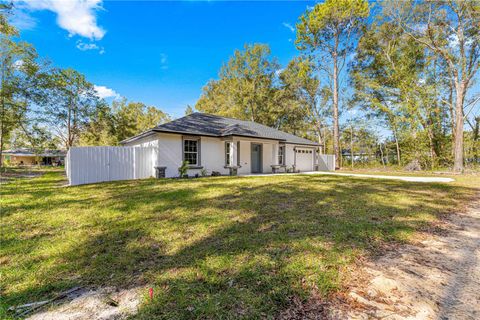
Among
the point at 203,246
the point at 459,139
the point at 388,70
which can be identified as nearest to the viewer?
the point at 203,246

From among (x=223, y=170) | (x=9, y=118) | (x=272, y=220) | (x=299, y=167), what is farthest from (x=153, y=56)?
(x=272, y=220)

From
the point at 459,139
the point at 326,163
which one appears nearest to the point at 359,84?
the point at 326,163

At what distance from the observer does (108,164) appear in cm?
942

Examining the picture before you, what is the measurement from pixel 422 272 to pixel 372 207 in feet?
9.16

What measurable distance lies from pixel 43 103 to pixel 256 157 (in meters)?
17.4

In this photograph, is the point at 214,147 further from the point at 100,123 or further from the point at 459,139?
the point at 100,123

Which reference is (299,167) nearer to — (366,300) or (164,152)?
(164,152)

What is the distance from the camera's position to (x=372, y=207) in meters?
4.77

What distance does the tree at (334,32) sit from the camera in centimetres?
1738

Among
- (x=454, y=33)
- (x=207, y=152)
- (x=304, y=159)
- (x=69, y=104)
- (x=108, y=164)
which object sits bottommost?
(x=108, y=164)

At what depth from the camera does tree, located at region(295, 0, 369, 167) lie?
17.4 metres

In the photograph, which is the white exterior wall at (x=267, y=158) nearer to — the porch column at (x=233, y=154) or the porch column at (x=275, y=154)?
the porch column at (x=275, y=154)

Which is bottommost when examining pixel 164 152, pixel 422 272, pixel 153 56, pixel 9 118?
pixel 422 272

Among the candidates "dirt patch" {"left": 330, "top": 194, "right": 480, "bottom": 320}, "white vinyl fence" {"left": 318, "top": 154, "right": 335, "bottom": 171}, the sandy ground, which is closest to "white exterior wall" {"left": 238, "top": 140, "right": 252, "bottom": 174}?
"white vinyl fence" {"left": 318, "top": 154, "right": 335, "bottom": 171}
